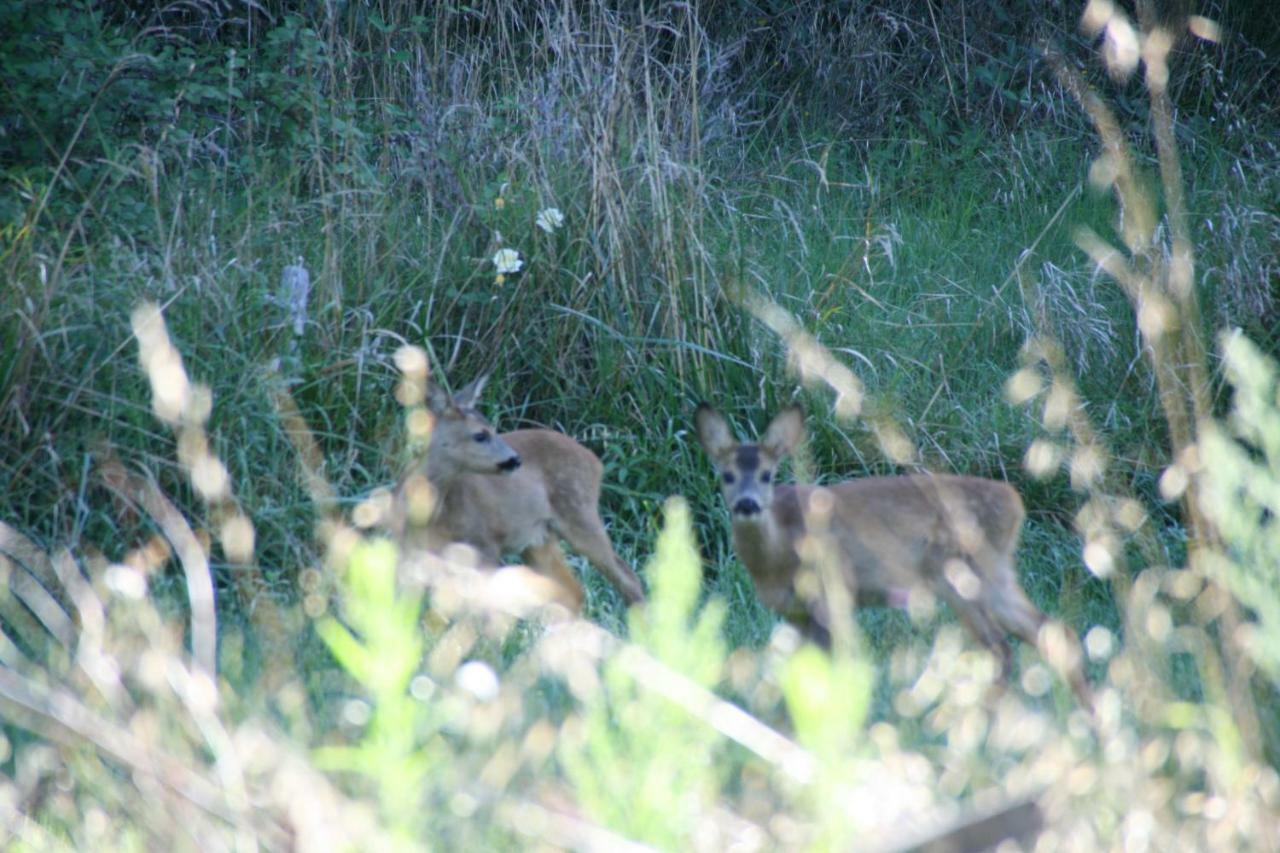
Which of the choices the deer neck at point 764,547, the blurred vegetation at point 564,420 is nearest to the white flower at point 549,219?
Answer: the blurred vegetation at point 564,420

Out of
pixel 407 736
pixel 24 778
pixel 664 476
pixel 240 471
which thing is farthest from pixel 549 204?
pixel 407 736

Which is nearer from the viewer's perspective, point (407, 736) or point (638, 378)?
point (407, 736)

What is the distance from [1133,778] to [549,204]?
18.1 feet

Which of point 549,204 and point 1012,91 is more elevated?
point 549,204

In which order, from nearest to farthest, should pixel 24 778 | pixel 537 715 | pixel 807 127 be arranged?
pixel 24 778
pixel 537 715
pixel 807 127

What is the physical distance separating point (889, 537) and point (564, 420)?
7.50 ft

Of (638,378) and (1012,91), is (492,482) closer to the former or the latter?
(638,378)

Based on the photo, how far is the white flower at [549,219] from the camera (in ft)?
24.7

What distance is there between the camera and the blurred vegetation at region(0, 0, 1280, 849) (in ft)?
8.36

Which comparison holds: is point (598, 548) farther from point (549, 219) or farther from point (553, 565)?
point (549, 219)

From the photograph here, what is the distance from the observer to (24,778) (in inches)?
140

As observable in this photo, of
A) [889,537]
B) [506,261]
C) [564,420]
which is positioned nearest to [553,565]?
[564,420]

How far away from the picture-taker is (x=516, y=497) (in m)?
6.53

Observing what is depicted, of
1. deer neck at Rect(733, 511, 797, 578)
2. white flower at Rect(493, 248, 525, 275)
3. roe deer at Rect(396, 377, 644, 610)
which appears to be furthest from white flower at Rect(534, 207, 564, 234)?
deer neck at Rect(733, 511, 797, 578)
